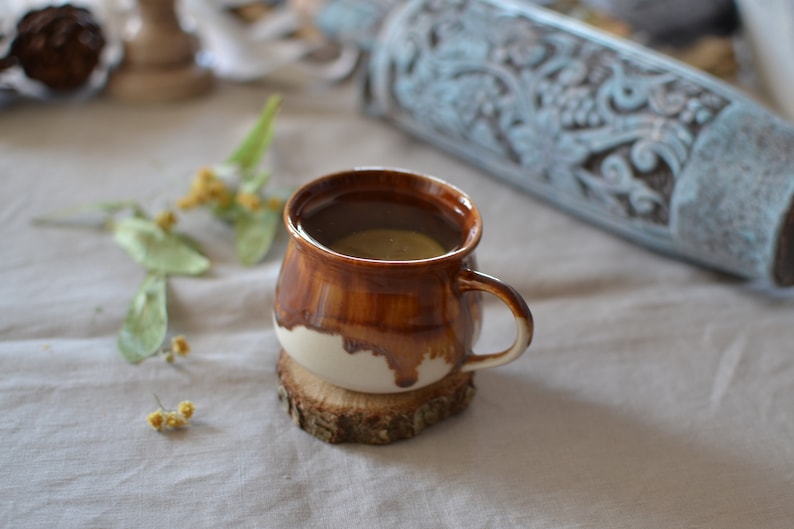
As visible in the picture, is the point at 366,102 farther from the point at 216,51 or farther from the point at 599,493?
the point at 599,493

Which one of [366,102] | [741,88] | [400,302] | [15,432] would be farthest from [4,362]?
[741,88]

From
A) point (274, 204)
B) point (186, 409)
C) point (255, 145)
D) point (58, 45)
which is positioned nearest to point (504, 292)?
point (186, 409)

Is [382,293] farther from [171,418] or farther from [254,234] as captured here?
[254,234]

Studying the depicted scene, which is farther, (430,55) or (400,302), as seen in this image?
(430,55)

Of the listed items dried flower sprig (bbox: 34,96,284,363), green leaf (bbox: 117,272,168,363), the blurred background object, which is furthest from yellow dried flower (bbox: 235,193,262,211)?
the blurred background object

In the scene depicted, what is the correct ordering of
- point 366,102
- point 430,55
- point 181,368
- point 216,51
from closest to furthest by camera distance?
1. point 181,368
2. point 430,55
3. point 366,102
4. point 216,51

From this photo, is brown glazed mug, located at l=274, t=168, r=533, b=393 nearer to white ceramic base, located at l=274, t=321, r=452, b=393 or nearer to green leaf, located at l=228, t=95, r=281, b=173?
white ceramic base, located at l=274, t=321, r=452, b=393
